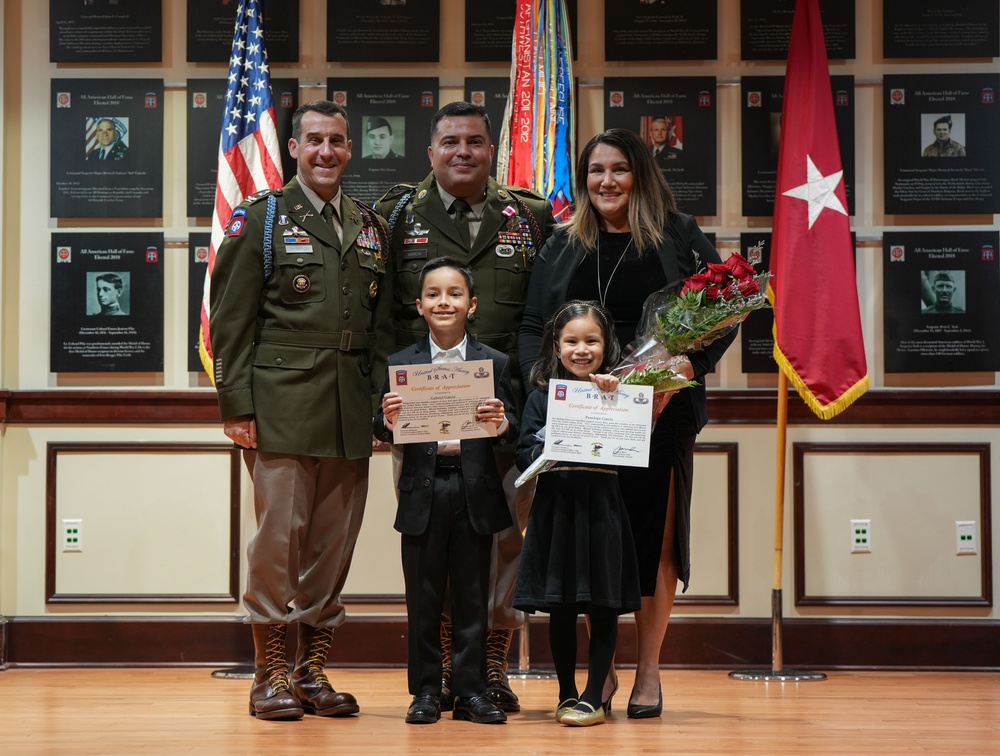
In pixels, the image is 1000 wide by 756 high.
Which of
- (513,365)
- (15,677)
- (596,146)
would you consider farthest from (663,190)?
(15,677)

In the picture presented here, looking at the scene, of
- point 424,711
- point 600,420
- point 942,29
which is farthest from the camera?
point 942,29

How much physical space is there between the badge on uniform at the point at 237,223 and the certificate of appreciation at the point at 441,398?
71 centimetres

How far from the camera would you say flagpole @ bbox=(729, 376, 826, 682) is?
456 centimetres

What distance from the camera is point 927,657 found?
4754mm

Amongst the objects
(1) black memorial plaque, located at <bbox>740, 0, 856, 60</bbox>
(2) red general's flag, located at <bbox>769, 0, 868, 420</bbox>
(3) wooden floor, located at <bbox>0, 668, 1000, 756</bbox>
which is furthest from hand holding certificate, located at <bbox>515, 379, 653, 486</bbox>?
(1) black memorial plaque, located at <bbox>740, 0, 856, 60</bbox>

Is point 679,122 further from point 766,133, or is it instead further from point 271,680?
point 271,680

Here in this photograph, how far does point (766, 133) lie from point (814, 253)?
2.17 feet

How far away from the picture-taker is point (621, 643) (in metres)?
4.75

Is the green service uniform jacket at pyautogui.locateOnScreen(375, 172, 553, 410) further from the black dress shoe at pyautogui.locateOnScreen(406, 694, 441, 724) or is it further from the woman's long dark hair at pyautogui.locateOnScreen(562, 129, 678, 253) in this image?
the black dress shoe at pyautogui.locateOnScreen(406, 694, 441, 724)

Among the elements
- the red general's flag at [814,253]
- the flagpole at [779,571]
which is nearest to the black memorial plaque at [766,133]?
the red general's flag at [814,253]

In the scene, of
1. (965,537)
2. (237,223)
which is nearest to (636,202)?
(237,223)

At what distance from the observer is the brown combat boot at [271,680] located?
355cm

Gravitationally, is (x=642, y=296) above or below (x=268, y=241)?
below

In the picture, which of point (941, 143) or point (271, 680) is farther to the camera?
point (941, 143)
